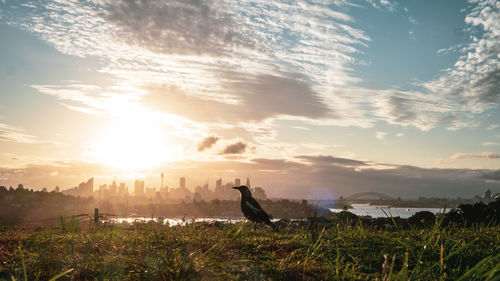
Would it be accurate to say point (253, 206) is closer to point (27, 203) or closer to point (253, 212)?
point (253, 212)

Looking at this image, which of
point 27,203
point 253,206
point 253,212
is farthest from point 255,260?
point 27,203

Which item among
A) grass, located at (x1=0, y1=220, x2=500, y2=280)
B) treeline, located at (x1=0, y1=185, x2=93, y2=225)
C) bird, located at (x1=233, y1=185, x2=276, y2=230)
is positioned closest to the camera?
grass, located at (x1=0, y1=220, x2=500, y2=280)

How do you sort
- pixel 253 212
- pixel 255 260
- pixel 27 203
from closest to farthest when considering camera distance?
pixel 255 260 < pixel 253 212 < pixel 27 203

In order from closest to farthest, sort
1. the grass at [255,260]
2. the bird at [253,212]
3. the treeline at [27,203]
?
the grass at [255,260]
the bird at [253,212]
the treeline at [27,203]

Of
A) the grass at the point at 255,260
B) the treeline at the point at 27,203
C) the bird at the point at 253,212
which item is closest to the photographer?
the grass at the point at 255,260

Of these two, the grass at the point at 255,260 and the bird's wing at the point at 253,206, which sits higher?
the bird's wing at the point at 253,206

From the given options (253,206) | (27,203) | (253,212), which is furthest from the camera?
(27,203)

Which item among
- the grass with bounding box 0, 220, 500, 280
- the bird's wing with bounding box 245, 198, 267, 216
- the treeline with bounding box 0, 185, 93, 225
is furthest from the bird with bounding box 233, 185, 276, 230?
the treeline with bounding box 0, 185, 93, 225

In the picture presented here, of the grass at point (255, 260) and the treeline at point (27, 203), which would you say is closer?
the grass at point (255, 260)

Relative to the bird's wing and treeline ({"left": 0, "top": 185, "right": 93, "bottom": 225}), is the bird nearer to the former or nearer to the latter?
the bird's wing

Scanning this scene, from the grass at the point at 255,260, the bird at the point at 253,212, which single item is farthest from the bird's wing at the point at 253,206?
the grass at the point at 255,260

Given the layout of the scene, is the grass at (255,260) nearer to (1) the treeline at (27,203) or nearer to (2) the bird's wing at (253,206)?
(2) the bird's wing at (253,206)

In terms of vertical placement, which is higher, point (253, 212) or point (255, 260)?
point (253, 212)

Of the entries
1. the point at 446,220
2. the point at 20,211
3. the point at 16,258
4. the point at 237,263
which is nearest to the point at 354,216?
the point at 446,220
